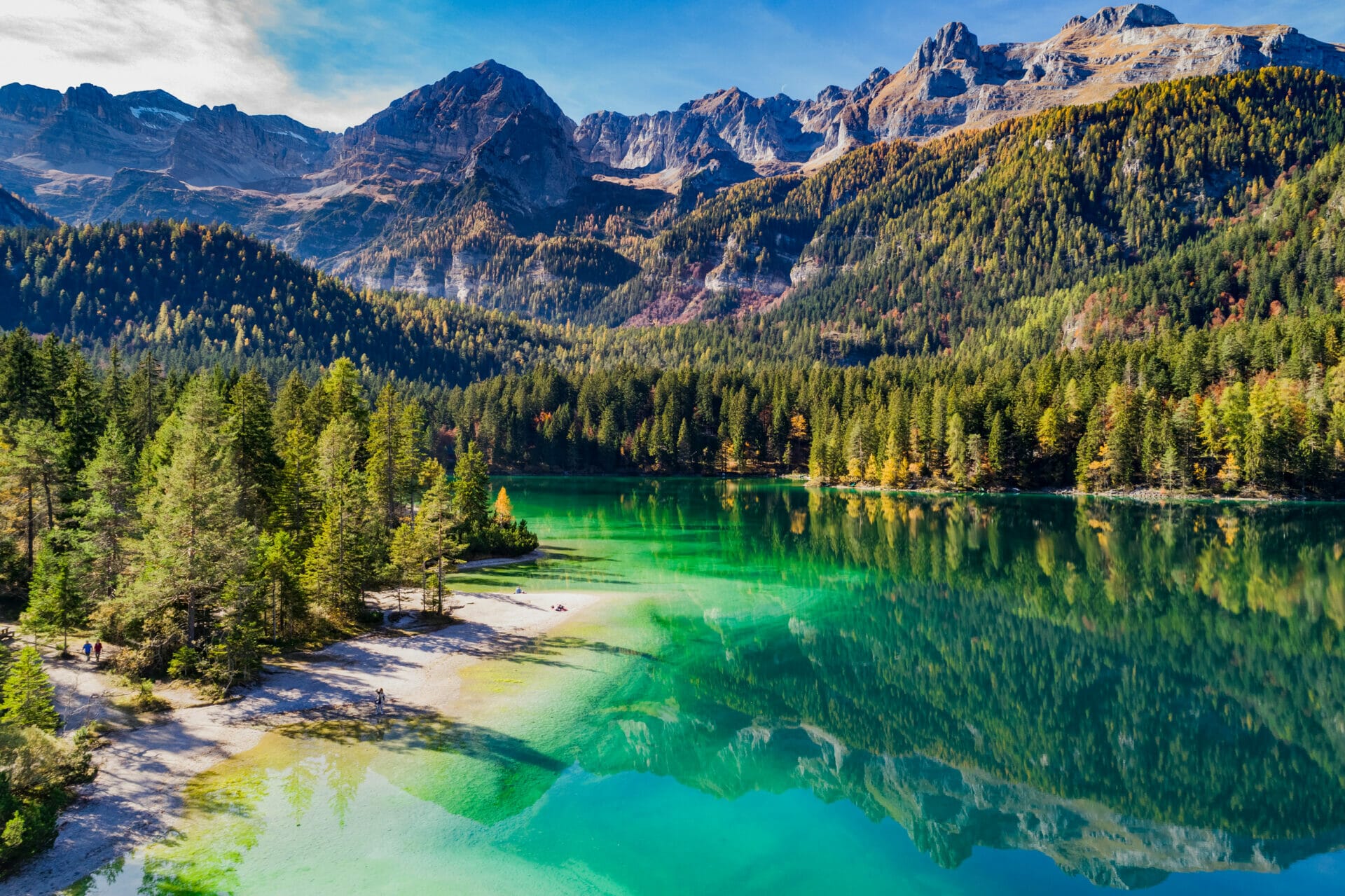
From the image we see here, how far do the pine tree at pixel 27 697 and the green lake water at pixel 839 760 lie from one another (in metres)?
5.61

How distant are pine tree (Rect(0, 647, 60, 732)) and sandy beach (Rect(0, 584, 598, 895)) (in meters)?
2.22

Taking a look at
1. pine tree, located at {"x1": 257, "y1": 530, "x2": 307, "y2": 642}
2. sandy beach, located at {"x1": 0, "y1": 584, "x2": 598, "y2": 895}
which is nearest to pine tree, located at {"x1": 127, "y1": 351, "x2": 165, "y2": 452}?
pine tree, located at {"x1": 257, "y1": 530, "x2": 307, "y2": 642}

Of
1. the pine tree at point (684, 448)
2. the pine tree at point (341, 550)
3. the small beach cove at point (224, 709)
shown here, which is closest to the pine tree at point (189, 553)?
the small beach cove at point (224, 709)

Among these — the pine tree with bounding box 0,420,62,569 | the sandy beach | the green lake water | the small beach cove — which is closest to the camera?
the sandy beach

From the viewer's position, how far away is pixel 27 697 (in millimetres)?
23000

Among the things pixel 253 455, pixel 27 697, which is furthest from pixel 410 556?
pixel 27 697

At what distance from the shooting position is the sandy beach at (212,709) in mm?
20656

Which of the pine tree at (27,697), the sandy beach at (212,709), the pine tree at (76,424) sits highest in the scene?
the pine tree at (76,424)

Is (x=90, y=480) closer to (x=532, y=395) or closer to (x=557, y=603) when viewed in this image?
(x=557, y=603)

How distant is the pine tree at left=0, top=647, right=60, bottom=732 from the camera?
22.6 m

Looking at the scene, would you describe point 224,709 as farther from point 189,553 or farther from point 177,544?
point 177,544

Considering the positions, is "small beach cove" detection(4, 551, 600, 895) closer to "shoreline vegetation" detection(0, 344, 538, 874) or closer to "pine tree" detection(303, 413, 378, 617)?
"shoreline vegetation" detection(0, 344, 538, 874)

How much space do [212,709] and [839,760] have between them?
2564 centimetres

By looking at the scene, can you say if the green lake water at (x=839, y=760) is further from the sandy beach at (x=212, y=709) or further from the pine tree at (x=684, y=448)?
the pine tree at (x=684, y=448)
